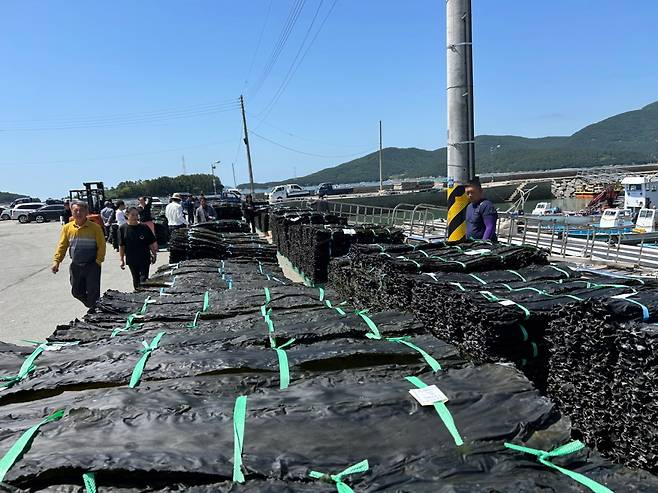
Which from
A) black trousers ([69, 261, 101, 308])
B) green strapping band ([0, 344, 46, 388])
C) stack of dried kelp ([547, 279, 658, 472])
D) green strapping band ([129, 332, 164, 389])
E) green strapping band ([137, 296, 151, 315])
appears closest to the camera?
stack of dried kelp ([547, 279, 658, 472])

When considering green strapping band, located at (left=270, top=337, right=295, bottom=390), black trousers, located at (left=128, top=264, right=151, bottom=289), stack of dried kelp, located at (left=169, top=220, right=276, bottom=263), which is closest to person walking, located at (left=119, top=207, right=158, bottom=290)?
black trousers, located at (left=128, top=264, right=151, bottom=289)

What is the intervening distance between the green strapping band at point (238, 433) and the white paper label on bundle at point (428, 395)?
2.64ft

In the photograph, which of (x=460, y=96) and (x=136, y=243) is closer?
(x=460, y=96)

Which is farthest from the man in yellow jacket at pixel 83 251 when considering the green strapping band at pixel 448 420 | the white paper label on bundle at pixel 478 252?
the green strapping band at pixel 448 420

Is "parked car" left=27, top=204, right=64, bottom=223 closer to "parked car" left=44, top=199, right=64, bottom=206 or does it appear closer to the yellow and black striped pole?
"parked car" left=44, top=199, right=64, bottom=206

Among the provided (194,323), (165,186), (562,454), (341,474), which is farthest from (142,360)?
(165,186)

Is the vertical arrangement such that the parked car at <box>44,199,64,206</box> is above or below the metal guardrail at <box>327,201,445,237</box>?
above

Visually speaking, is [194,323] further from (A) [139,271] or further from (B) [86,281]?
(A) [139,271]

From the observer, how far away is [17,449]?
2.06 m

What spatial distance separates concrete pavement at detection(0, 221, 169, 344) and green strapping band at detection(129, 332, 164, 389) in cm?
536

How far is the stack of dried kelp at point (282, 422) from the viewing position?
1.96m

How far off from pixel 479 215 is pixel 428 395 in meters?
5.49

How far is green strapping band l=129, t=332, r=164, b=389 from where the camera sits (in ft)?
9.02

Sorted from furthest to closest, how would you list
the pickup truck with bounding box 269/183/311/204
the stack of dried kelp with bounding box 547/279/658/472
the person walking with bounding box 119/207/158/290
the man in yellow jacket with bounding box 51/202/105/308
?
the pickup truck with bounding box 269/183/311/204 → the person walking with bounding box 119/207/158/290 → the man in yellow jacket with bounding box 51/202/105/308 → the stack of dried kelp with bounding box 547/279/658/472
